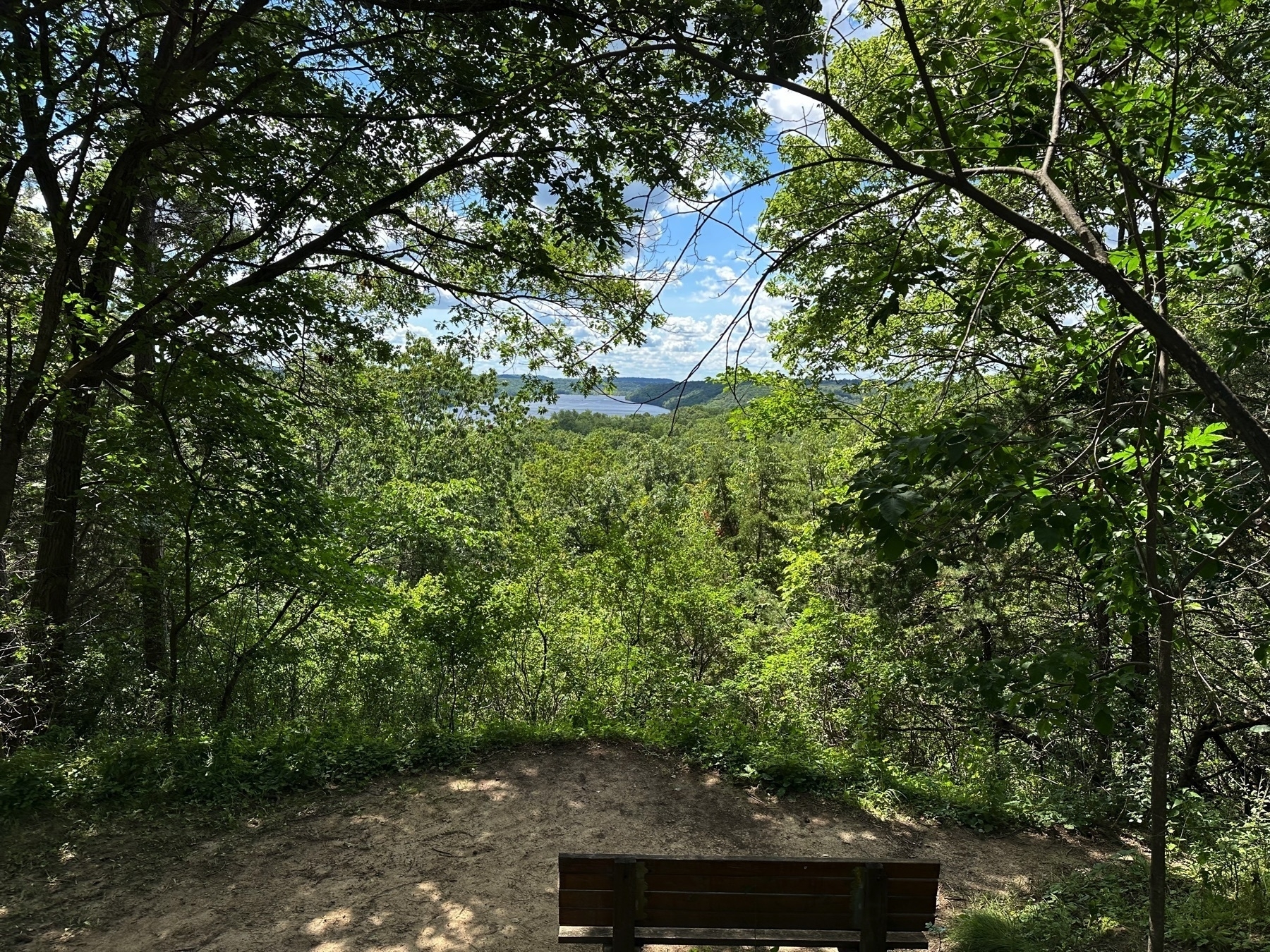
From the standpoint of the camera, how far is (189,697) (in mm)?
8312

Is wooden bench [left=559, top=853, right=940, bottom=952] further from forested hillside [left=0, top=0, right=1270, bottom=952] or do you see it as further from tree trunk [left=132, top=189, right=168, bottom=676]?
tree trunk [left=132, top=189, right=168, bottom=676]

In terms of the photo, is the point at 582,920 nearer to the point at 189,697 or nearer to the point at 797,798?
the point at 797,798

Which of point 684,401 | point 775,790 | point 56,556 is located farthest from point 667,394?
point 56,556

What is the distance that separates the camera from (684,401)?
6.73ft

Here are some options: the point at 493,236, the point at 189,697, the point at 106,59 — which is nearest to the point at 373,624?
the point at 189,697

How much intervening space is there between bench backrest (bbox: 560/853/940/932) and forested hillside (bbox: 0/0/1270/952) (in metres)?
0.84

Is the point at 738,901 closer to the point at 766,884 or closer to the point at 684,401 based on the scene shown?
the point at 766,884

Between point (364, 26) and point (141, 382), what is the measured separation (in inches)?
145

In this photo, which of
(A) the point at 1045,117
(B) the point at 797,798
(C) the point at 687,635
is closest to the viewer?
(A) the point at 1045,117

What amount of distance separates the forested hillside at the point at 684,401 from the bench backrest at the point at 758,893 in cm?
84

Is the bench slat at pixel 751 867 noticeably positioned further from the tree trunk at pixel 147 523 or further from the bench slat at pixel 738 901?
the tree trunk at pixel 147 523

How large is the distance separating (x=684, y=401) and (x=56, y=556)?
299 inches

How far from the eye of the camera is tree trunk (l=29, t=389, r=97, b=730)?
19.9 feet

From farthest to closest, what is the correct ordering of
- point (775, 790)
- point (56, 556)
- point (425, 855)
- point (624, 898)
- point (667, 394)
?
point (56, 556) < point (775, 790) < point (425, 855) < point (624, 898) < point (667, 394)
